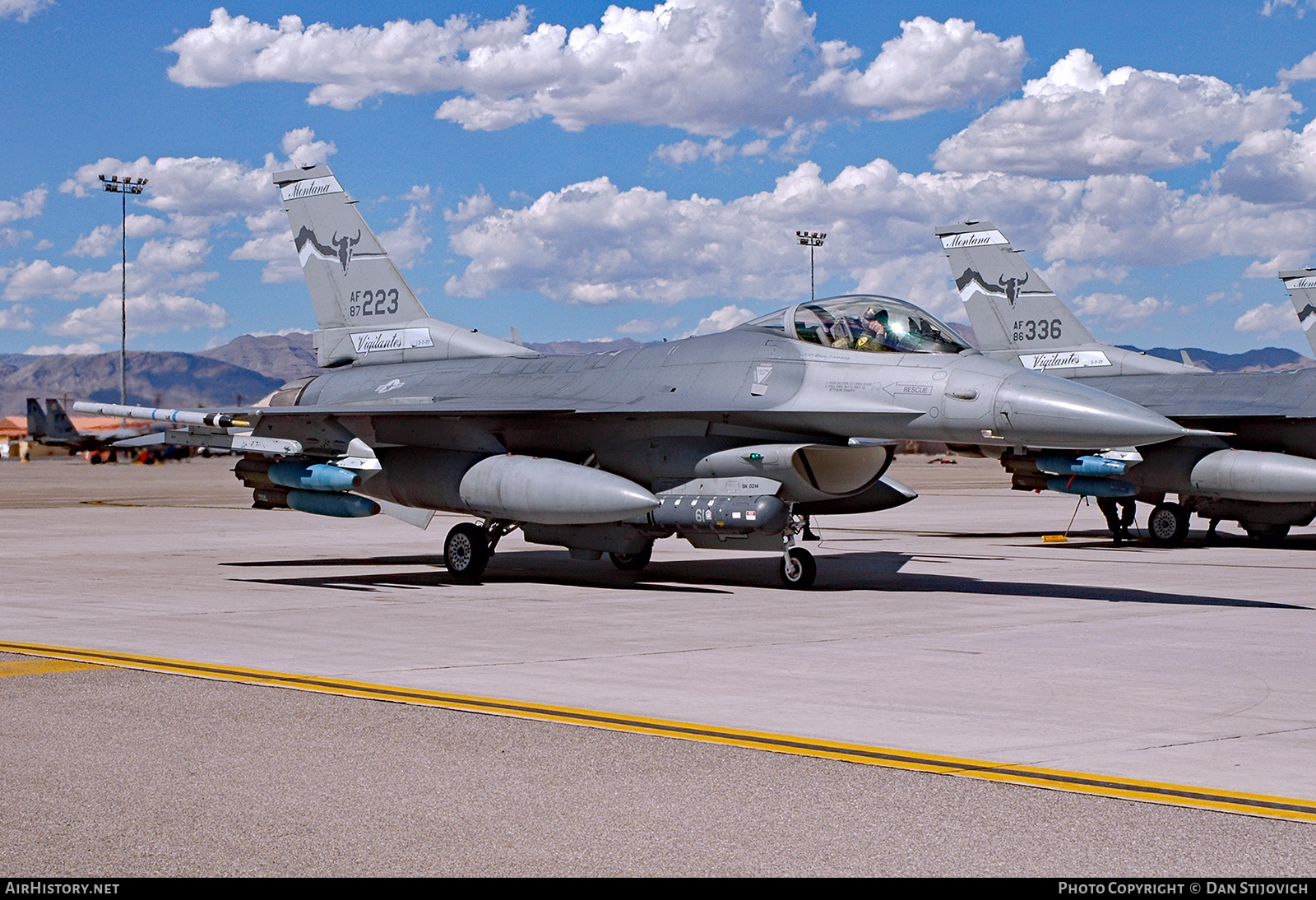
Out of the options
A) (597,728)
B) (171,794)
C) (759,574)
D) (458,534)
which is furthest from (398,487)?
(171,794)

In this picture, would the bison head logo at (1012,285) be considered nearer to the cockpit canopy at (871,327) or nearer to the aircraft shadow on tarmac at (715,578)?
the aircraft shadow on tarmac at (715,578)

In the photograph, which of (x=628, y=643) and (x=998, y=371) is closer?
(x=628, y=643)

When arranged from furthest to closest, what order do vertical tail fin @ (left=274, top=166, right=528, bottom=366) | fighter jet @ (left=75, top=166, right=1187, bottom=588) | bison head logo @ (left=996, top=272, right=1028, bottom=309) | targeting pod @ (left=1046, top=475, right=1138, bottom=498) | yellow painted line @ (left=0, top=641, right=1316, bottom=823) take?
bison head logo @ (left=996, top=272, right=1028, bottom=309), targeting pod @ (left=1046, top=475, right=1138, bottom=498), vertical tail fin @ (left=274, top=166, right=528, bottom=366), fighter jet @ (left=75, top=166, right=1187, bottom=588), yellow painted line @ (left=0, top=641, right=1316, bottom=823)

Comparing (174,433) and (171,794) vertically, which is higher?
(174,433)

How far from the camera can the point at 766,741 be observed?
652 cm

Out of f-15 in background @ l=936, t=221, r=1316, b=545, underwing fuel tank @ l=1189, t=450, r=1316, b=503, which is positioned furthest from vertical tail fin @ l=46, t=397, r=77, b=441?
underwing fuel tank @ l=1189, t=450, r=1316, b=503

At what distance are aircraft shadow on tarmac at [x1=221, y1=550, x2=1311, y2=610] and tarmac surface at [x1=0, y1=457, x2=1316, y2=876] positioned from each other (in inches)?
4.4

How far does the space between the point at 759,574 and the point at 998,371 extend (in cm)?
468

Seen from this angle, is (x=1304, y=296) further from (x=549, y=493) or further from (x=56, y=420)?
(x=56, y=420)

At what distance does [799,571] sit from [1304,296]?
16.9 metres

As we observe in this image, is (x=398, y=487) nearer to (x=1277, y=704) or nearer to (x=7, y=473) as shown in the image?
(x=1277, y=704)

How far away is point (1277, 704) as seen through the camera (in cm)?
751

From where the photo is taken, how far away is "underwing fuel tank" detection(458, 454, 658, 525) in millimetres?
14016

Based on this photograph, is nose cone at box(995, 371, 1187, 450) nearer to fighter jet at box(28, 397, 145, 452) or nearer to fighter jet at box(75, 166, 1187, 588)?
fighter jet at box(75, 166, 1187, 588)
